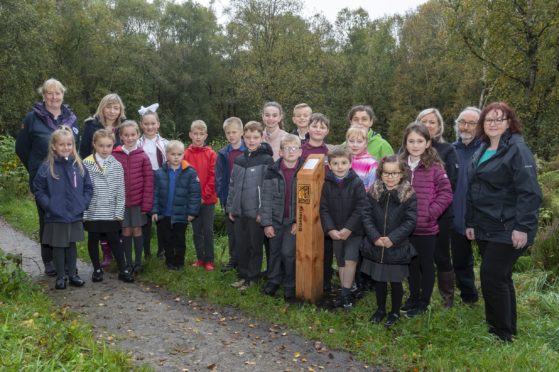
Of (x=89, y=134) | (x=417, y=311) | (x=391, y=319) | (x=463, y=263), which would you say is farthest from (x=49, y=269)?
(x=463, y=263)

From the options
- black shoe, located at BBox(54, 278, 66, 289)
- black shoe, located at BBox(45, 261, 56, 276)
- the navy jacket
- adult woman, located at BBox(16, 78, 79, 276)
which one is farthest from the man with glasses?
black shoe, located at BBox(45, 261, 56, 276)

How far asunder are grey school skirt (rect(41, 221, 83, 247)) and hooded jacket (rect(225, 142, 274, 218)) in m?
1.94

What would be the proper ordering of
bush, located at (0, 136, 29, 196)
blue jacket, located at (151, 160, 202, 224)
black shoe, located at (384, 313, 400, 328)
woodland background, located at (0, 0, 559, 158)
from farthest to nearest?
woodland background, located at (0, 0, 559, 158), bush, located at (0, 136, 29, 196), blue jacket, located at (151, 160, 202, 224), black shoe, located at (384, 313, 400, 328)

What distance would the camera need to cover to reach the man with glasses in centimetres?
561

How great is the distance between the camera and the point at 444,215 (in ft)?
18.1

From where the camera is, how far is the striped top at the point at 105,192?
6309 millimetres

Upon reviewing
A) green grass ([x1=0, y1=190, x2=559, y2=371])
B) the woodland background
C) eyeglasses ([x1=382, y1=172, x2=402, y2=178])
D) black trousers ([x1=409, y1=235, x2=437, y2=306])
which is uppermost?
the woodland background

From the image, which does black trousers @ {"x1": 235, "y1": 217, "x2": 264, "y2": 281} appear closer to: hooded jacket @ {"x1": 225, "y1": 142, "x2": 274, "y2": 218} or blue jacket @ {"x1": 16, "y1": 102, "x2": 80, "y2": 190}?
hooded jacket @ {"x1": 225, "y1": 142, "x2": 274, "y2": 218}

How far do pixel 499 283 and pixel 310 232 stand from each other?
2.01 m

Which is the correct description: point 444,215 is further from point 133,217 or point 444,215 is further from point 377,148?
point 133,217

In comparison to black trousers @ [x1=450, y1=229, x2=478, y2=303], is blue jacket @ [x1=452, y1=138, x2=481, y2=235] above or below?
above

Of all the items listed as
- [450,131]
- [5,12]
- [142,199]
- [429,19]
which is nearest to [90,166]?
[142,199]

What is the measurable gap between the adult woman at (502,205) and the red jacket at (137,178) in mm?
4011

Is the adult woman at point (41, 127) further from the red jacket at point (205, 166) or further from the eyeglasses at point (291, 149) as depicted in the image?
the eyeglasses at point (291, 149)
